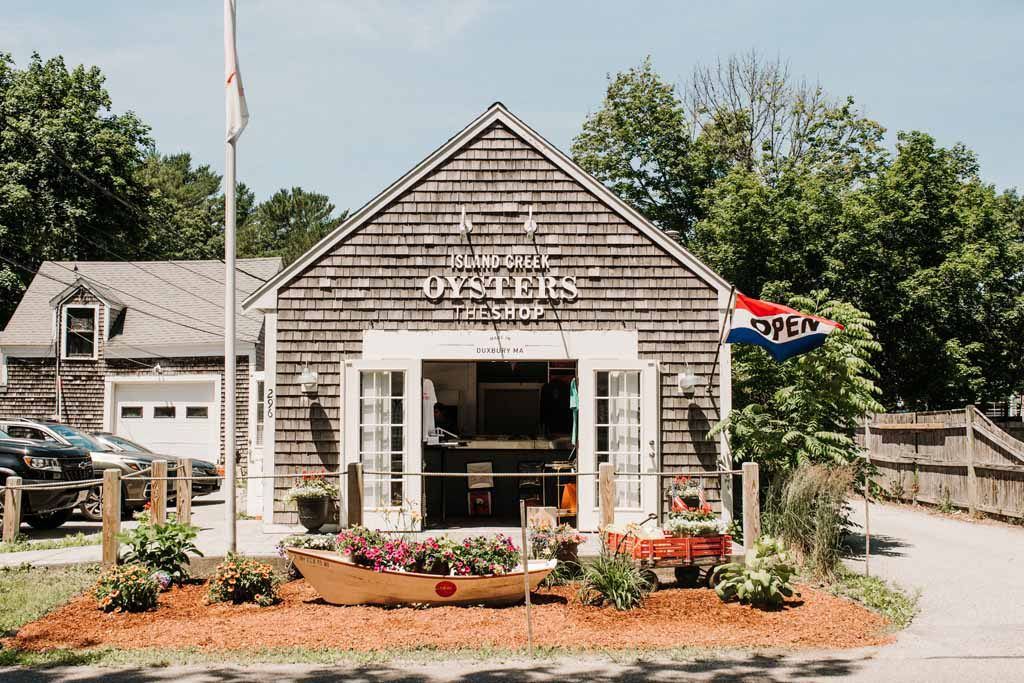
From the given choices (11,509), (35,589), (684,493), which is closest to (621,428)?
(684,493)

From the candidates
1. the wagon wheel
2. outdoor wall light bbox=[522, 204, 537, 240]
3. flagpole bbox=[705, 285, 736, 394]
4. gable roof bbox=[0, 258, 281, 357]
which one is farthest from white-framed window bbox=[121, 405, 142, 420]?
the wagon wheel

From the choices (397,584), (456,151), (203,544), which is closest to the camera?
(397,584)

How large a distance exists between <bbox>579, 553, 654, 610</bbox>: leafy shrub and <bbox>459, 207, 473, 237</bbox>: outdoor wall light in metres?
5.75

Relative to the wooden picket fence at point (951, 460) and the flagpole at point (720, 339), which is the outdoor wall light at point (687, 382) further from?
the wooden picket fence at point (951, 460)

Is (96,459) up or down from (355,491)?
up

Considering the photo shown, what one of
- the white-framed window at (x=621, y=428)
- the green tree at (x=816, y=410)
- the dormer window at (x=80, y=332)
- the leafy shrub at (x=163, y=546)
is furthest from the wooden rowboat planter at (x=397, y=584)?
the dormer window at (x=80, y=332)

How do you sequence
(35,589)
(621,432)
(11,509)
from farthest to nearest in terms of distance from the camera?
(11,509) → (621,432) → (35,589)

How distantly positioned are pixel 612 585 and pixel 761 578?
1.52 meters

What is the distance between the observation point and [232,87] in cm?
1184

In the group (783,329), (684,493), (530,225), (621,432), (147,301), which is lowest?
(684,493)

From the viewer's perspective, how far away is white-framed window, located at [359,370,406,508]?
14.2 metres

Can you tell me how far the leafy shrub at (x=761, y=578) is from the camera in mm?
10266

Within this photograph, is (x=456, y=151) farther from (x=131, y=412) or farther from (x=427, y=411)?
(x=131, y=412)

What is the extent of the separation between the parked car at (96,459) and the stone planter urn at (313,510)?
5612 mm
